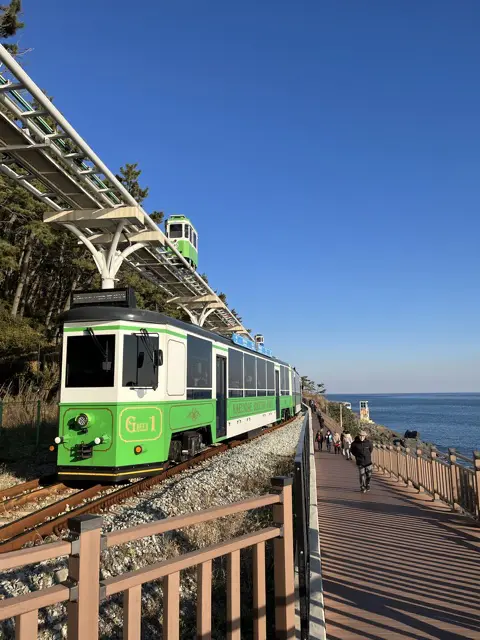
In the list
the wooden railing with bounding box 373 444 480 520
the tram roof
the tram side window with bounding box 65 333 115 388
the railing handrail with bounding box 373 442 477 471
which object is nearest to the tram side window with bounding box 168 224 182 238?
the wooden railing with bounding box 373 444 480 520

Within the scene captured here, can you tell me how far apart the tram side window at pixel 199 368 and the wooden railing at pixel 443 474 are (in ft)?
16.6

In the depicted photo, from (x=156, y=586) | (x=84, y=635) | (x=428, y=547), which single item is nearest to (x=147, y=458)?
(x=156, y=586)

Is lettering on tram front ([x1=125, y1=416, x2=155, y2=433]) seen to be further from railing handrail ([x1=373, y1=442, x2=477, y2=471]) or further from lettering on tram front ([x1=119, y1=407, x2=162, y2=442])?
railing handrail ([x1=373, y1=442, x2=477, y2=471])

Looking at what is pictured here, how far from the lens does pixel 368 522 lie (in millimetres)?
7434

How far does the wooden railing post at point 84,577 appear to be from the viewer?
1.94 m

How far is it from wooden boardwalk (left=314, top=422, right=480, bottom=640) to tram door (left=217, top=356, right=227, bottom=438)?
14.2 ft

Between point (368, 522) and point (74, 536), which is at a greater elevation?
point (74, 536)

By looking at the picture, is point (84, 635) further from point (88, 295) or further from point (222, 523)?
point (88, 295)

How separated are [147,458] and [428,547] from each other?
484 cm

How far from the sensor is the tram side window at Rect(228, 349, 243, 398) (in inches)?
549

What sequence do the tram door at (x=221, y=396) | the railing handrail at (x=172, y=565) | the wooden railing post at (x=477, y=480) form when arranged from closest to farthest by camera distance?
the railing handrail at (x=172, y=565) → the wooden railing post at (x=477, y=480) → the tram door at (x=221, y=396)

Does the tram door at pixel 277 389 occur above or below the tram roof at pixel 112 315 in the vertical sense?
below

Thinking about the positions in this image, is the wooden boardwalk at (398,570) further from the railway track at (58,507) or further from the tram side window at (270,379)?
the tram side window at (270,379)

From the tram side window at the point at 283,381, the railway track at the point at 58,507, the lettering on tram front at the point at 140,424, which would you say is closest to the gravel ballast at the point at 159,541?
the railway track at the point at 58,507
